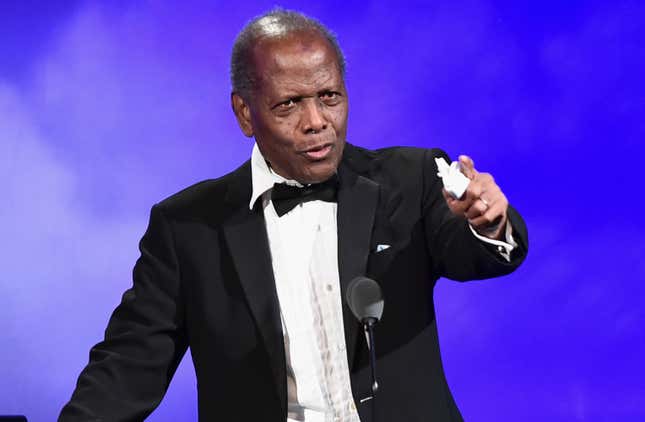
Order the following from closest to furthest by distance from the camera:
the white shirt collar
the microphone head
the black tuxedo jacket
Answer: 1. the microphone head
2. the black tuxedo jacket
3. the white shirt collar

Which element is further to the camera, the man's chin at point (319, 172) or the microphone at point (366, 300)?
the man's chin at point (319, 172)

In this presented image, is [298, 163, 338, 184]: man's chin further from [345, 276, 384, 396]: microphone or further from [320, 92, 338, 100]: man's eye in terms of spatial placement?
[345, 276, 384, 396]: microphone

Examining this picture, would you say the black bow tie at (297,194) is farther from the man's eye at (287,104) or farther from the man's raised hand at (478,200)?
the man's raised hand at (478,200)

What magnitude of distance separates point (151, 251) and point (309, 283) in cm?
41

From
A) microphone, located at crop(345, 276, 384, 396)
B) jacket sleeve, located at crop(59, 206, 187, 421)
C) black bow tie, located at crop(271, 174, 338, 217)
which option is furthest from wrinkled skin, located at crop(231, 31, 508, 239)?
microphone, located at crop(345, 276, 384, 396)

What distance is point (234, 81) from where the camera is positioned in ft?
8.45

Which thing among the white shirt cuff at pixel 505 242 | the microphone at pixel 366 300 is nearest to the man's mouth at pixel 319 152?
the white shirt cuff at pixel 505 242

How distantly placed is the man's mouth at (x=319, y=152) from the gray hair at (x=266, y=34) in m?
0.19

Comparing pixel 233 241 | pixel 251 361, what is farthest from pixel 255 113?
pixel 251 361

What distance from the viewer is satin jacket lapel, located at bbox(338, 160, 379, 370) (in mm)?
2312

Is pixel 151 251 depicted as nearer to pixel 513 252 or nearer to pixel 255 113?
pixel 255 113

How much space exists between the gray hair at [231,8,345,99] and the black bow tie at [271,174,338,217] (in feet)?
0.80

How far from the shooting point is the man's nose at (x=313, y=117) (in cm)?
235

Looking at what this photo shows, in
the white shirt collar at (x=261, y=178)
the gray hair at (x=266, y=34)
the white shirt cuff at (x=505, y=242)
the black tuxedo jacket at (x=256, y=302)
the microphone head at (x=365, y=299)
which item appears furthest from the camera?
the white shirt collar at (x=261, y=178)
